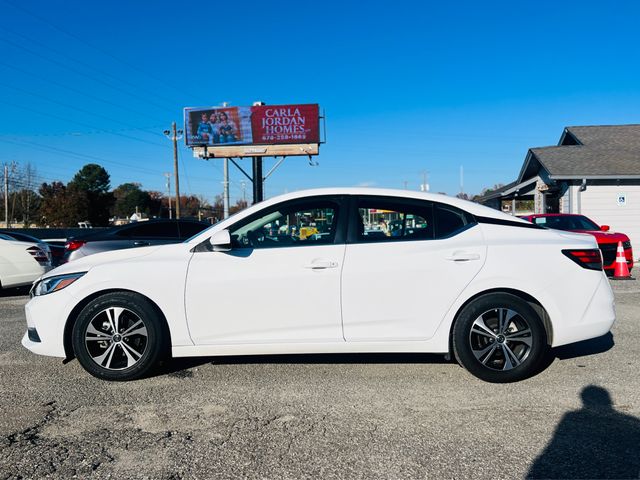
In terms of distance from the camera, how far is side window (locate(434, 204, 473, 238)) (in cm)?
430

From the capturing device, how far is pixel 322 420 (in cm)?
346

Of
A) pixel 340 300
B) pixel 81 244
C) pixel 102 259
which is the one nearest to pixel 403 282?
pixel 340 300

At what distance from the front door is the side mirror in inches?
2.9

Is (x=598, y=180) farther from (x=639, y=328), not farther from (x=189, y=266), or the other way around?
(x=189, y=266)

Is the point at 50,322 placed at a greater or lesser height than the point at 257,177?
lesser

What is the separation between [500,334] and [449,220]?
3.41ft

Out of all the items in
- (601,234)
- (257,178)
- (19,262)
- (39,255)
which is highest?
(257,178)

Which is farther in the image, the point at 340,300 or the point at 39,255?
the point at 39,255

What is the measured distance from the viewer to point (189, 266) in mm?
4184

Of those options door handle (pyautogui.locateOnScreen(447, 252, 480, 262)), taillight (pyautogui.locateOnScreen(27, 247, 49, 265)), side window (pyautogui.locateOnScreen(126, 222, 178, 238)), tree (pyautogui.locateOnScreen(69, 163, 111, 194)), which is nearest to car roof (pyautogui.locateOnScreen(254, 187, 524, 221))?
door handle (pyautogui.locateOnScreen(447, 252, 480, 262))

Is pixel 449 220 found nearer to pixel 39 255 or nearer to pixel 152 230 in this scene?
pixel 152 230

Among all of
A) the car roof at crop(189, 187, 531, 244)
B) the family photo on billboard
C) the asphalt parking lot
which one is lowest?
the asphalt parking lot

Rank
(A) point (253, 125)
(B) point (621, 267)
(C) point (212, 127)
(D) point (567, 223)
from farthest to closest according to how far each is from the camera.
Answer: (C) point (212, 127)
(A) point (253, 125)
(D) point (567, 223)
(B) point (621, 267)

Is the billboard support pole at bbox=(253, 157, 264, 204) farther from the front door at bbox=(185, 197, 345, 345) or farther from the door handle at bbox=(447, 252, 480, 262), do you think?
the door handle at bbox=(447, 252, 480, 262)
